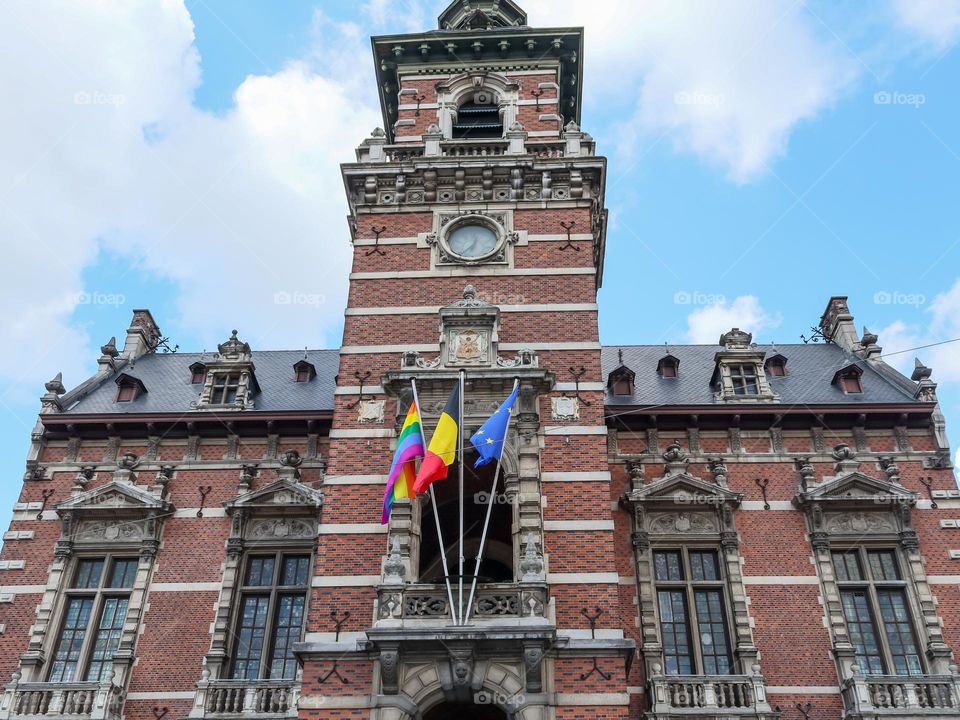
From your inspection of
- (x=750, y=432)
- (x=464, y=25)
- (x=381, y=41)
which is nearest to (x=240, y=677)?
(x=750, y=432)

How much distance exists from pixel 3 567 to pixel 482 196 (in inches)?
480

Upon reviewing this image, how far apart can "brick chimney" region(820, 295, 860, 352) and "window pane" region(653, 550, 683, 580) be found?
9248 millimetres

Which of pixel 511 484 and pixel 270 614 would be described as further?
pixel 270 614

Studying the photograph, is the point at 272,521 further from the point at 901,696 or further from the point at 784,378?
the point at 784,378

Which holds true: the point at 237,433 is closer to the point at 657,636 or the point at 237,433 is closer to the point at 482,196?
the point at 482,196

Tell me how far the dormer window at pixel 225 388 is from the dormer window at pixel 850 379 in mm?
13832

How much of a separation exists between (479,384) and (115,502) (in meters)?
8.00

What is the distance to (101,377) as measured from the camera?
2281 centimetres

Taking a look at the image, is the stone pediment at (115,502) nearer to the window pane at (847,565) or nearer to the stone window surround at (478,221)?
the stone window surround at (478,221)

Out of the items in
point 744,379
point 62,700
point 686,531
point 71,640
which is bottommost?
point 62,700

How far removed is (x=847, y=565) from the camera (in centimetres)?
1755

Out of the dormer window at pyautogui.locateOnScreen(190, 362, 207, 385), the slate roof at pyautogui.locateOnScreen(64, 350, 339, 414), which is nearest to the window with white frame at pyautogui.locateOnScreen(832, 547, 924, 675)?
the slate roof at pyautogui.locateOnScreen(64, 350, 339, 414)

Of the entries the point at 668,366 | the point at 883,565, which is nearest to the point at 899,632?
the point at 883,565

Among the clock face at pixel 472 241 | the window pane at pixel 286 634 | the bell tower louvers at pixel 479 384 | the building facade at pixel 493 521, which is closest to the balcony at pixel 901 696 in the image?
the building facade at pixel 493 521
